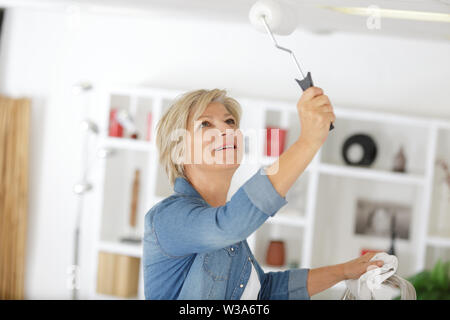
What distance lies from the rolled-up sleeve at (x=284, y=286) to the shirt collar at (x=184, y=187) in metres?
0.18

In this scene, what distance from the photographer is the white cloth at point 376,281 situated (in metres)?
0.72

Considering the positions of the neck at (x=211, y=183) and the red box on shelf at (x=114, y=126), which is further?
the red box on shelf at (x=114, y=126)

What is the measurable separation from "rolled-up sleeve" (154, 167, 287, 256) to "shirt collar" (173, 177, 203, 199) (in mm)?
13

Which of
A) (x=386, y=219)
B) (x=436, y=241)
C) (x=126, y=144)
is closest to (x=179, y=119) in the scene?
(x=436, y=241)

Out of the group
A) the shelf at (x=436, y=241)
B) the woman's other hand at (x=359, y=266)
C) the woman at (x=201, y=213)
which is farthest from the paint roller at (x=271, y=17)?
the shelf at (x=436, y=241)

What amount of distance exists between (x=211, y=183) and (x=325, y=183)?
4.67 feet

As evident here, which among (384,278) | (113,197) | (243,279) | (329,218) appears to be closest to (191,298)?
(243,279)

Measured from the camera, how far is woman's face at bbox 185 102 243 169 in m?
0.70

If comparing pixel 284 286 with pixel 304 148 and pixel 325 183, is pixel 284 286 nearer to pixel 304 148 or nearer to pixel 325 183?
pixel 304 148

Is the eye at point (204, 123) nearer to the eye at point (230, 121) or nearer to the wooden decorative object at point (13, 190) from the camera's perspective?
the eye at point (230, 121)

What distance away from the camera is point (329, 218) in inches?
69.5

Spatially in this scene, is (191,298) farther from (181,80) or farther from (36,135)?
(36,135)

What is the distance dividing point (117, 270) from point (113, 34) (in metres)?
1.15

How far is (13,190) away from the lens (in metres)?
2.55
